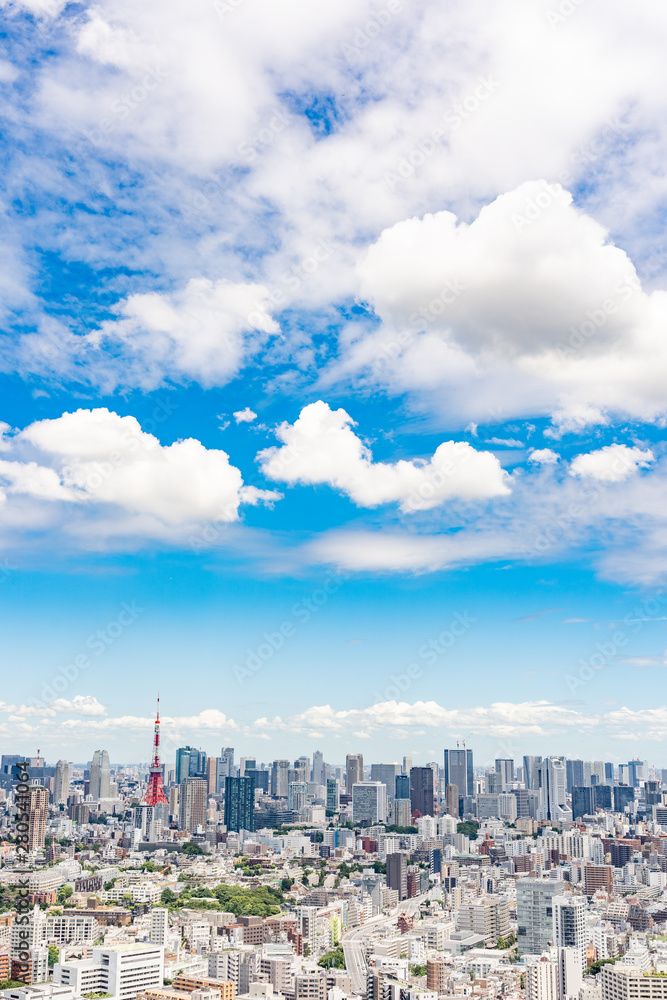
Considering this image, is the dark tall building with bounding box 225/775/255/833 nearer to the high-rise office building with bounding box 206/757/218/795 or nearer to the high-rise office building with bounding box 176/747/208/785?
the high-rise office building with bounding box 206/757/218/795

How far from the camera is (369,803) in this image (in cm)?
3428

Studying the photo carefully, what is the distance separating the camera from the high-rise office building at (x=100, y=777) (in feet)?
123

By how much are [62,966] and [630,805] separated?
29296mm

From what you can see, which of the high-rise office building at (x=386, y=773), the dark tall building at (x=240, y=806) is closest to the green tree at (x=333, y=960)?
the dark tall building at (x=240, y=806)

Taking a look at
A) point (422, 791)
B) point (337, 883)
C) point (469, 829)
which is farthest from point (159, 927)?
point (422, 791)

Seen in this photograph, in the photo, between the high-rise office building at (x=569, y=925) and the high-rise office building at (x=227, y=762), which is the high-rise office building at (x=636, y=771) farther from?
A: the high-rise office building at (x=569, y=925)

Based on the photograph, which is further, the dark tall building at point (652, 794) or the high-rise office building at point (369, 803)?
the high-rise office building at point (369, 803)

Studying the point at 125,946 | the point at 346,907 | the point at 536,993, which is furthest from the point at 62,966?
the point at 346,907

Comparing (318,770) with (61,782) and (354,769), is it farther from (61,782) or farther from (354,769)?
(61,782)

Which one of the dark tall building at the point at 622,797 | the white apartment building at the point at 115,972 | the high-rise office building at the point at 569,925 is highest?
the white apartment building at the point at 115,972

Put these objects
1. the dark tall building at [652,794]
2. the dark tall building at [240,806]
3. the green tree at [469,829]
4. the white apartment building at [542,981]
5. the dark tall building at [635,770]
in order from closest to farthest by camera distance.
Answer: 1. the white apartment building at [542,981]
2. the green tree at [469,829]
3. the dark tall building at [240,806]
4. the dark tall building at [652,794]
5. the dark tall building at [635,770]

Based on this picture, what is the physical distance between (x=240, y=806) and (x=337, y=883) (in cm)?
1186

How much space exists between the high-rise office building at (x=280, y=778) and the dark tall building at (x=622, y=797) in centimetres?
1439

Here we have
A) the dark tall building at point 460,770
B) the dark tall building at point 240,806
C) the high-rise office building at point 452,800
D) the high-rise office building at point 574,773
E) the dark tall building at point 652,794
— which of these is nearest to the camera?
the dark tall building at point 240,806
